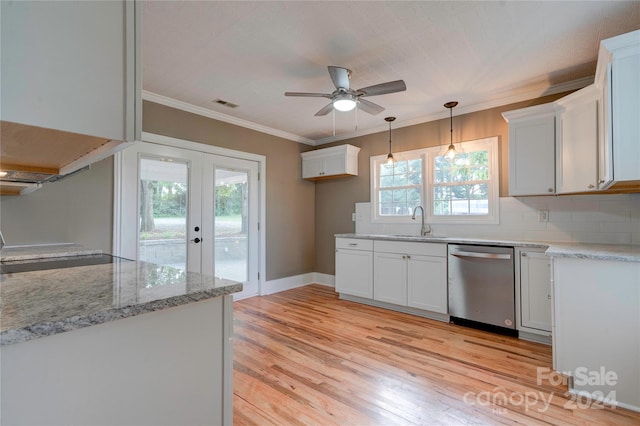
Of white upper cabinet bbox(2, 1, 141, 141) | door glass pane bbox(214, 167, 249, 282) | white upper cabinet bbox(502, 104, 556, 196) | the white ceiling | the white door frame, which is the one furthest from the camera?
door glass pane bbox(214, 167, 249, 282)

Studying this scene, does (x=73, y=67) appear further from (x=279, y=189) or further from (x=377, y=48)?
(x=279, y=189)

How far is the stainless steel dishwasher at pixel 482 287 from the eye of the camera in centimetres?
293

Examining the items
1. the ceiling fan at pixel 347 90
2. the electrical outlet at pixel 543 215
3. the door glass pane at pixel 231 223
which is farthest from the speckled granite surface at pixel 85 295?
the electrical outlet at pixel 543 215

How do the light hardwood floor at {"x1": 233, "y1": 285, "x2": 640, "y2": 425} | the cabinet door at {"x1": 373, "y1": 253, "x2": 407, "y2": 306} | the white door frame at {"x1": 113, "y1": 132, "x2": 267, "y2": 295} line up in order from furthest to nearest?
the cabinet door at {"x1": 373, "y1": 253, "x2": 407, "y2": 306} → the white door frame at {"x1": 113, "y1": 132, "x2": 267, "y2": 295} → the light hardwood floor at {"x1": 233, "y1": 285, "x2": 640, "y2": 425}

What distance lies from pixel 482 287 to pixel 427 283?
1.83 feet

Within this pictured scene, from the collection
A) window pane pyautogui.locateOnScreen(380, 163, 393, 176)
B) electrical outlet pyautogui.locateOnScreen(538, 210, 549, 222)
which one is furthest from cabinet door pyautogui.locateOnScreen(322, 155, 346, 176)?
electrical outlet pyautogui.locateOnScreen(538, 210, 549, 222)

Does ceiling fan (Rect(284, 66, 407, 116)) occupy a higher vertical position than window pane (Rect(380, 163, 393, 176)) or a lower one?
higher

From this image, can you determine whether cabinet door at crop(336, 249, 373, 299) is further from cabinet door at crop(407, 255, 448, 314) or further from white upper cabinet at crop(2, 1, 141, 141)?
white upper cabinet at crop(2, 1, 141, 141)

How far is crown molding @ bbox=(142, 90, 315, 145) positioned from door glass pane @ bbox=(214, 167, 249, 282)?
0.66 m

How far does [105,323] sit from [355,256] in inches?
134

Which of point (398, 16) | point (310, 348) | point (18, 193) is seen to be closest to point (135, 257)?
point (18, 193)

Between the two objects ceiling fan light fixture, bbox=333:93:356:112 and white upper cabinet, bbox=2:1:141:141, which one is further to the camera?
ceiling fan light fixture, bbox=333:93:356:112

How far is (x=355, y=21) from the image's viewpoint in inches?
84.3

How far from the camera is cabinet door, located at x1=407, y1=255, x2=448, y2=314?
3.33 m
